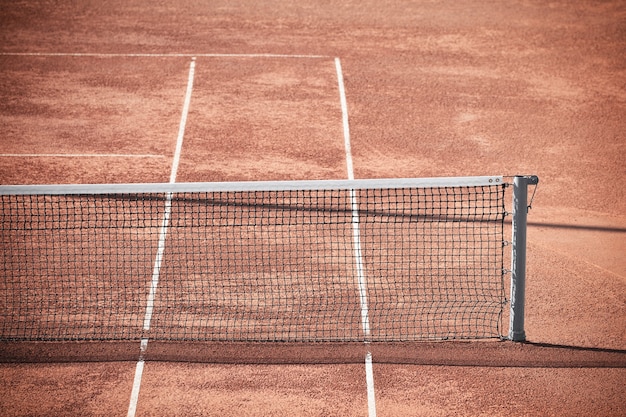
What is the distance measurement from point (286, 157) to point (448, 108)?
4519 millimetres

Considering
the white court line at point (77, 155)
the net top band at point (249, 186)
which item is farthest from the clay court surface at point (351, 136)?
the net top band at point (249, 186)

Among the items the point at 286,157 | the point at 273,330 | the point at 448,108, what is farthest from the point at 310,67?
the point at 273,330

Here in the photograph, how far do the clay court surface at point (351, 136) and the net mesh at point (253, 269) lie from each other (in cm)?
52

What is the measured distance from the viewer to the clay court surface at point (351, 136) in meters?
9.27

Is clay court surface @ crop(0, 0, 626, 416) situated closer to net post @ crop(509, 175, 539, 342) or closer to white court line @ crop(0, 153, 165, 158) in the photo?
white court line @ crop(0, 153, 165, 158)

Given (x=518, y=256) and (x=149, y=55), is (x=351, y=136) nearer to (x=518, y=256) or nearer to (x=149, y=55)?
(x=149, y=55)

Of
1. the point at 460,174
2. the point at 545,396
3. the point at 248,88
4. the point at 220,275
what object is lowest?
the point at 545,396

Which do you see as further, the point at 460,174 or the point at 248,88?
the point at 248,88

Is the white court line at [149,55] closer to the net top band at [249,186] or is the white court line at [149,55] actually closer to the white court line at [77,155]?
the white court line at [77,155]

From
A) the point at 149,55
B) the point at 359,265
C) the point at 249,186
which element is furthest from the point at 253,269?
Answer: the point at 149,55

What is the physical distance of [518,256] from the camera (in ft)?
32.4

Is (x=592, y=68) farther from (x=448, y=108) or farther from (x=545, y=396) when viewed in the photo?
(x=545, y=396)

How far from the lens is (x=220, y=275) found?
37.9 feet

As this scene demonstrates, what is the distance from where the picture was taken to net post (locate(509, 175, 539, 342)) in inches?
381
